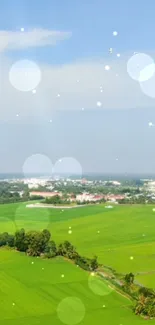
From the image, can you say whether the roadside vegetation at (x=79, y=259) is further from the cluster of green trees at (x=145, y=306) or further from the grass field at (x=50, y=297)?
the grass field at (x=50, y=297)

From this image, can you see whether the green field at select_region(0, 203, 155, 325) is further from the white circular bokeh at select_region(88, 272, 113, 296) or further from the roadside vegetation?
the roadside vegetation

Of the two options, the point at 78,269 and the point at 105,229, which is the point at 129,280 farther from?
the point at 105,229

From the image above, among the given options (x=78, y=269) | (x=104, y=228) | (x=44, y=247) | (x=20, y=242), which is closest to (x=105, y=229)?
(x=104, y=228)

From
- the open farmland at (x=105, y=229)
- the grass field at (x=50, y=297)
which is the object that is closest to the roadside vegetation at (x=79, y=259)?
the grass field at (x=50, y=297)

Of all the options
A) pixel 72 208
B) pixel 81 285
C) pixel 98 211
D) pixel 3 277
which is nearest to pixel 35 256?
pixel 3 277

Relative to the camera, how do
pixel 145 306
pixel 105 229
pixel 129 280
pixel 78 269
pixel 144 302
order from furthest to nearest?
pixel 105 229 → pixel 78 269 → pixel 129 280 → pixel 144 302 → pixel 145 306

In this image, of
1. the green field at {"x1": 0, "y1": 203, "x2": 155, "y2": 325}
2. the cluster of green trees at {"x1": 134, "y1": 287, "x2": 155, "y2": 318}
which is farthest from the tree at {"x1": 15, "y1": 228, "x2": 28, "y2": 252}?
the cluster of green trees at {"x1": 134, "y1": 287, "x2": 155, "y2": 318}
